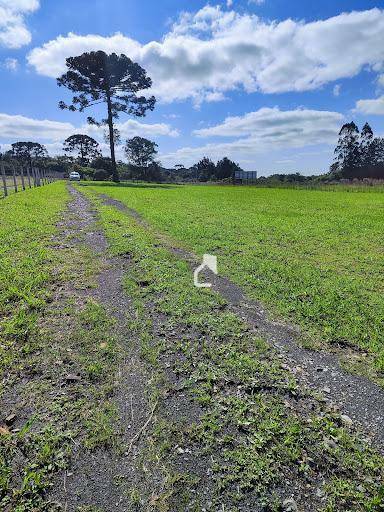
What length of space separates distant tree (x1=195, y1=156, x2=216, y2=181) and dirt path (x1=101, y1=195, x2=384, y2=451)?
9876 centimetres

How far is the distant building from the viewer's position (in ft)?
225

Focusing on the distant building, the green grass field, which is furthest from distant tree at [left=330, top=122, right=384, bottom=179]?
the green grass field

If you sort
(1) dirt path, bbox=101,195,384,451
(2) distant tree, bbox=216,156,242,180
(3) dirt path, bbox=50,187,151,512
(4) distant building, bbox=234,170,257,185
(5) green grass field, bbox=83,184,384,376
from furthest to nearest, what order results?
(2) distant tree, bbox=216,156,242,180 < (4) distant building, bbox=234,170,257,185 < (5) green grass field, bbox=83,184,384,376 < (1) dirt path, bbox=101,195,384,451 < (3) dirt path, bbox=50,187,151,512

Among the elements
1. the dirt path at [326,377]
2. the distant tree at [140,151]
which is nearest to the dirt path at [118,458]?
the dirt path at [326,377]

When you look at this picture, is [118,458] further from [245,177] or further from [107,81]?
[245,177]

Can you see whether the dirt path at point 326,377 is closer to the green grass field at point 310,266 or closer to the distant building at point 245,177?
the green grass field at point 310,266

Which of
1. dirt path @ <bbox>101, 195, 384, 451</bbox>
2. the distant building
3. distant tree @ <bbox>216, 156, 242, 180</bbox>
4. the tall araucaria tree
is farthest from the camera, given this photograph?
distant tree @ <bbox>216, 156, 242, 180</bbox>

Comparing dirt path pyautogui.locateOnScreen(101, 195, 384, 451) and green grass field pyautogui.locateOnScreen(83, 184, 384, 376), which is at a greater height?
green grass field pyautogui.locateOnScreen(83, 184, 384, 376)

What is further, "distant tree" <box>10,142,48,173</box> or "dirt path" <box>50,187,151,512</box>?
"distant tree" <box>10,142,48,173</box>

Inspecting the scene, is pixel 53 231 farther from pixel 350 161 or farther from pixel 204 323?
pixel 350 161

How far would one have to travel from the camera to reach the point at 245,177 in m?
75.6

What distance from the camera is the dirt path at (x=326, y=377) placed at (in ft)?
10.1

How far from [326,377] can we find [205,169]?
106791 millimetres

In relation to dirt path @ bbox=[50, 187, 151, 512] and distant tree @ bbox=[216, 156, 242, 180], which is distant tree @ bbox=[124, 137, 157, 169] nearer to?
distant tree @ bbox=[216, 156, 242, 180]
